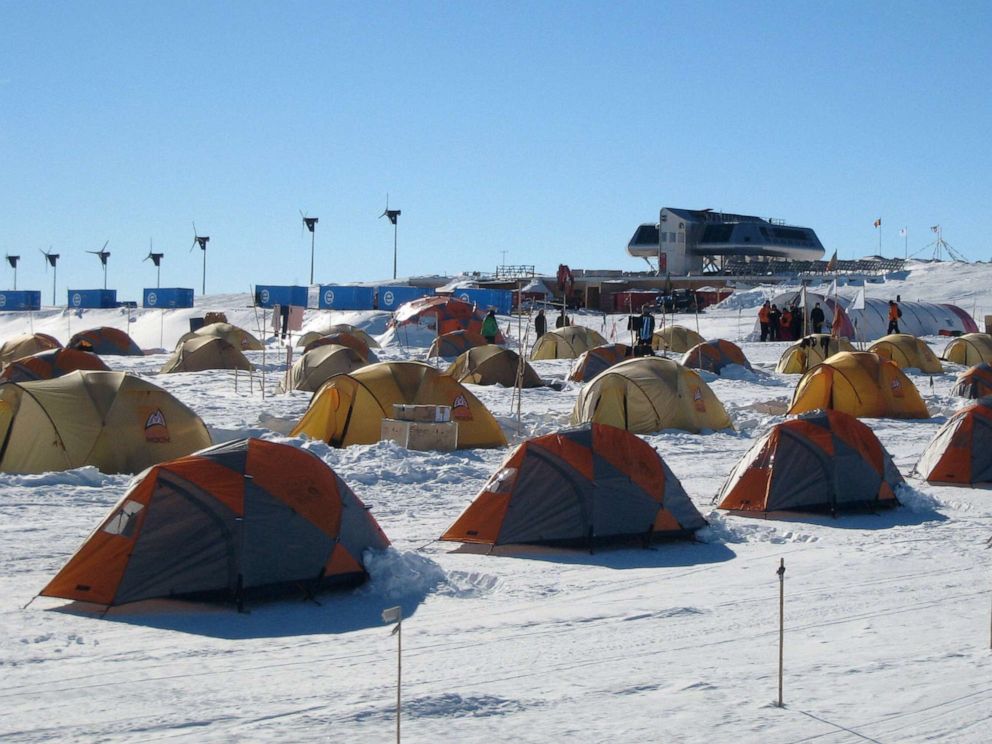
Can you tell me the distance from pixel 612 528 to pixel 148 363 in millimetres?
28164

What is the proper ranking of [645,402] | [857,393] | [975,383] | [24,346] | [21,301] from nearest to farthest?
1. [645,402]
2. [857,393]
3. [975,383]
4. [24,346]
5. [21,301]

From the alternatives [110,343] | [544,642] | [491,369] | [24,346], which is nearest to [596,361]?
[491,369]

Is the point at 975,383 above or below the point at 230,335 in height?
below

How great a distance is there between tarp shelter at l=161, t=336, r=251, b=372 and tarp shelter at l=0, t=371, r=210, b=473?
16.7 meters

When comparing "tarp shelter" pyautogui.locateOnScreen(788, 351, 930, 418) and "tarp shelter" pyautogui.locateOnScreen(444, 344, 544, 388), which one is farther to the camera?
"tarp shelter" pyautogui.locateOnScreen(444, 344, 544, 388)

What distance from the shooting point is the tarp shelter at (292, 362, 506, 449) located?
19.5 meters

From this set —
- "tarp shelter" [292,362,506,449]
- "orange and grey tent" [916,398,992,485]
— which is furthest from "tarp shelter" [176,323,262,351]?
"orange and grey tent" [916,398,992,485]

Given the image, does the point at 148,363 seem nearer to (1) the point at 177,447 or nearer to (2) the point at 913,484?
(1) the point at 177,447

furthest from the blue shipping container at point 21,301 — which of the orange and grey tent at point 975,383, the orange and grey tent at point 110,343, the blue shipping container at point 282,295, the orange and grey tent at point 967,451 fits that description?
the orange and grey tent at point 967,451

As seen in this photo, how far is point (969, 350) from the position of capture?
124 ft

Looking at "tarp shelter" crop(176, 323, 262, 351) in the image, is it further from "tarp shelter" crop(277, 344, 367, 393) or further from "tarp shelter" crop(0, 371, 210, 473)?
"tarp shelter" crop(0, 371, 210, 473)

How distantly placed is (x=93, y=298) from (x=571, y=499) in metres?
61.8

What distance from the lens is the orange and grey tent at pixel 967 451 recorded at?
16375 millimetres

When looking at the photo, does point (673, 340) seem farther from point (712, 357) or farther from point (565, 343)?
point (712, 357)
